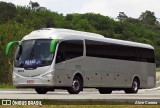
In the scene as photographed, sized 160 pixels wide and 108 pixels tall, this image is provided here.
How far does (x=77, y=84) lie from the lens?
83.0 ft

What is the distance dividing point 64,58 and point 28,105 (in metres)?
10.8

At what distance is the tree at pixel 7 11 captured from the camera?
126312 millimetres

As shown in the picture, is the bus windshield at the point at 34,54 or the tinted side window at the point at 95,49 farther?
the tinted side window at the point at 95,49

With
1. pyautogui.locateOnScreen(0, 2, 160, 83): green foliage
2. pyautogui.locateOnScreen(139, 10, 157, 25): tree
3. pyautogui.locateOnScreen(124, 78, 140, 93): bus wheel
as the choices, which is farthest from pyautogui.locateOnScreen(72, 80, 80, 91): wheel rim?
pyautogui.locateOnScreen(139, 10, 157, 25): tree

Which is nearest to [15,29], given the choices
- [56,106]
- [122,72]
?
[122,72]

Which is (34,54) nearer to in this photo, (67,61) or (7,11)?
(67,61)

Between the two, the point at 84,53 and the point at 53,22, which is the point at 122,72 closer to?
the point at 84,53

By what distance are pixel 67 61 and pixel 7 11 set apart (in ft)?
349

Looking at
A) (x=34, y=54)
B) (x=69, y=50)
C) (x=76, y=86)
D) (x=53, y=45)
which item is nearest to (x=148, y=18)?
(x=76, y=86)

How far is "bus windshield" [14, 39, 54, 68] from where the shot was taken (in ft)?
79.4

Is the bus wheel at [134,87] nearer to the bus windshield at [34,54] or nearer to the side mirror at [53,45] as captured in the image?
the bus windshield at [34,54]

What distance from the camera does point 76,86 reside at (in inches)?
994

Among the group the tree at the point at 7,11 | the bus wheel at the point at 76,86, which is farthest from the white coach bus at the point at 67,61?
the tree at the point at 7,11

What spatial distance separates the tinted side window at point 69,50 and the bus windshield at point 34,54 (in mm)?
515
